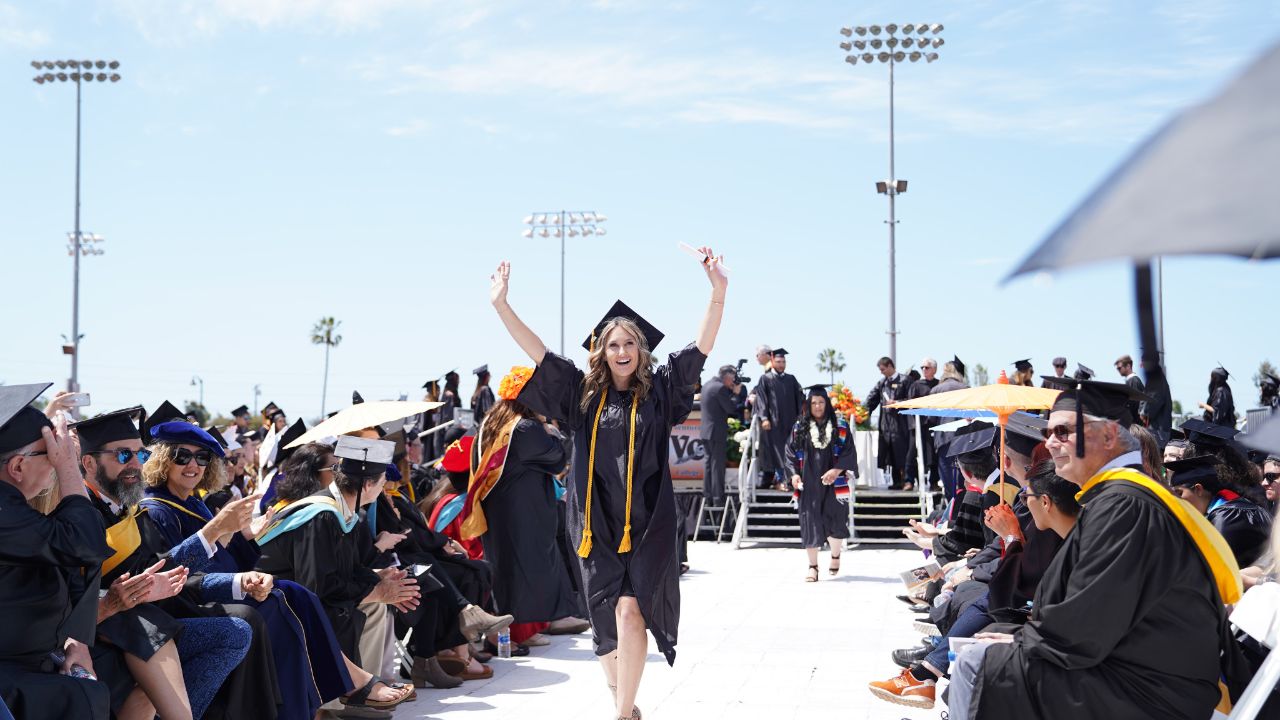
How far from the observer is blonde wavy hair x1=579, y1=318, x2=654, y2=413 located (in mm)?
6117

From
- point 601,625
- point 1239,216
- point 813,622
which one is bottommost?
point 813,622

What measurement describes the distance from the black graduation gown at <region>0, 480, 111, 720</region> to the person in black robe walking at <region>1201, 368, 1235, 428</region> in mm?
14696

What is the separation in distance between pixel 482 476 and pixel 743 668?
7.09ft

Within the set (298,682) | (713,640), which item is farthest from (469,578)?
(298,682)

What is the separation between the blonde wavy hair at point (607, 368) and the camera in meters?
6.12

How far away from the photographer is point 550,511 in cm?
873

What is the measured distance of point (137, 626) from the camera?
492cm

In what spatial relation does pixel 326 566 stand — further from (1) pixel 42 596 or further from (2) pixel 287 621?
(1) pixel 42 596

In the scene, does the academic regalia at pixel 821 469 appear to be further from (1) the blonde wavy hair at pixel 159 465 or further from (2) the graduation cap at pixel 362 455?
(1) the blonde wavy hair at pixel 159 465

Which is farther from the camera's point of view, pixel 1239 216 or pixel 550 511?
pixel 550 511

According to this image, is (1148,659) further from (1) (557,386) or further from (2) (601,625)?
(1) (557,386)

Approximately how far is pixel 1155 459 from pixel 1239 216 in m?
4.07

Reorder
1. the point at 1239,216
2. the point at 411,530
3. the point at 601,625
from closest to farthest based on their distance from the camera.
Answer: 1. the point at 1239,216
2. the point at 601,625
3. the point at 411,530

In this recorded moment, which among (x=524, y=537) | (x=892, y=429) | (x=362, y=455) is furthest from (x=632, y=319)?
(x=892, y=429)
